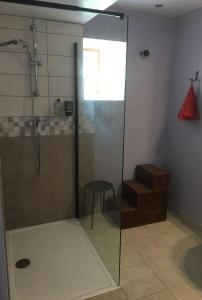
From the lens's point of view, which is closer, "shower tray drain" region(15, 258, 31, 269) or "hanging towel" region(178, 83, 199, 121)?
"shower tray drain" region(15, 258, 31, 269)

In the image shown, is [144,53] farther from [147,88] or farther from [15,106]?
[15,106]

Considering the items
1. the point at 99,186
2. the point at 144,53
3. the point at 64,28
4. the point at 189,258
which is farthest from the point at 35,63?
the point at 189,258

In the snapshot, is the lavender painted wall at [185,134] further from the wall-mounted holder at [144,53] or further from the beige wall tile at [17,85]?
the beige wall tile at [17,85]

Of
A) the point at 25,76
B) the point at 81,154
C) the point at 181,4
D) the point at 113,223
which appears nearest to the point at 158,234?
the point at 113,223

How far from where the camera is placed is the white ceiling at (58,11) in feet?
6.68

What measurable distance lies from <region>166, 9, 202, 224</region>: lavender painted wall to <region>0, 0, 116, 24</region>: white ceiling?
1.08 meters

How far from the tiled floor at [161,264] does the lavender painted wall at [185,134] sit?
1.07ft

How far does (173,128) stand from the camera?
311 centimetres

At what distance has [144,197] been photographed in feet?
9.20

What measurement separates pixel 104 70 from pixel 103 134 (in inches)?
23.3

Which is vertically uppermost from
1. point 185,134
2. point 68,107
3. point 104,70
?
point 104,70

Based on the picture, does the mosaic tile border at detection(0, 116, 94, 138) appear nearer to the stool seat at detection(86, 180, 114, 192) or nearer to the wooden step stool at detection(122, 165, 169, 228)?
the stool seat at detection(86, 180, 114, 192)

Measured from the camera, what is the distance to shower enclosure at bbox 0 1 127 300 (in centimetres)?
214

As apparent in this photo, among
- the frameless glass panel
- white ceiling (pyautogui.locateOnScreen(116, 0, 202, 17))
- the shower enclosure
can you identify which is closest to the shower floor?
the shower enclosure
